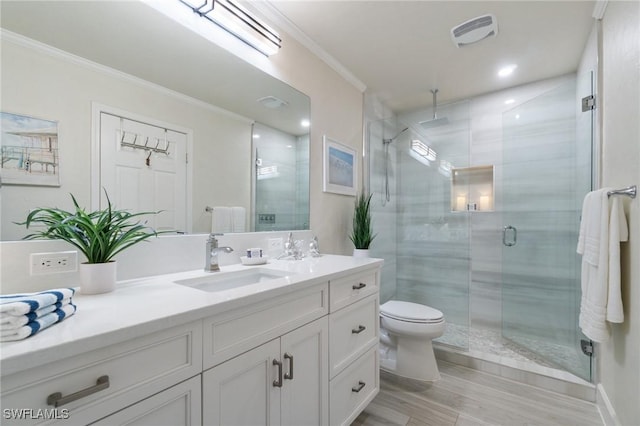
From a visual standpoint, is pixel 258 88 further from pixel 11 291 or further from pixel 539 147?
pixel 539 147

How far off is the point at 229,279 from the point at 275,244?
18.6 inches

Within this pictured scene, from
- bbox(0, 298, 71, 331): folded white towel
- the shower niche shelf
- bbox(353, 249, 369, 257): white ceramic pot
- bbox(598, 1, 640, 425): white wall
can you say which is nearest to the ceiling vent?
bbox(598, 1, 640, 425): white wall

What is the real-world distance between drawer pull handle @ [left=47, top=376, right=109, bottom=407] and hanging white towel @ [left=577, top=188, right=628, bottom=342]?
1984mm

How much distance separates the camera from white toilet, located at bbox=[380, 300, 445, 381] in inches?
78.1

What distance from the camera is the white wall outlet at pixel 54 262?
919mm

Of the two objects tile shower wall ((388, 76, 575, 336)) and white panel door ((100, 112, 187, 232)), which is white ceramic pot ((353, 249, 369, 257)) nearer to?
tile shower wall ((388, 76, 575, 336))

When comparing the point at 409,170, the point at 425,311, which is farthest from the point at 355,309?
the point at 409,170

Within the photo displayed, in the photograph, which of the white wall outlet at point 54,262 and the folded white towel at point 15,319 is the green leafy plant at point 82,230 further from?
the folded white towel at point 15,319

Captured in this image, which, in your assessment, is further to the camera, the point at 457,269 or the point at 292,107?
the point at 457,269

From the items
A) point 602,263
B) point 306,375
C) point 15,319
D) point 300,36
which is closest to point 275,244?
point 306,375

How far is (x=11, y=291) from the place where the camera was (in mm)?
871

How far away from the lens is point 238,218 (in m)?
1.58

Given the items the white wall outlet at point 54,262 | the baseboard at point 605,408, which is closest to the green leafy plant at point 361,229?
the baseboard at point 605,408

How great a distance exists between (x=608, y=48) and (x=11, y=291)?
9.78ft
